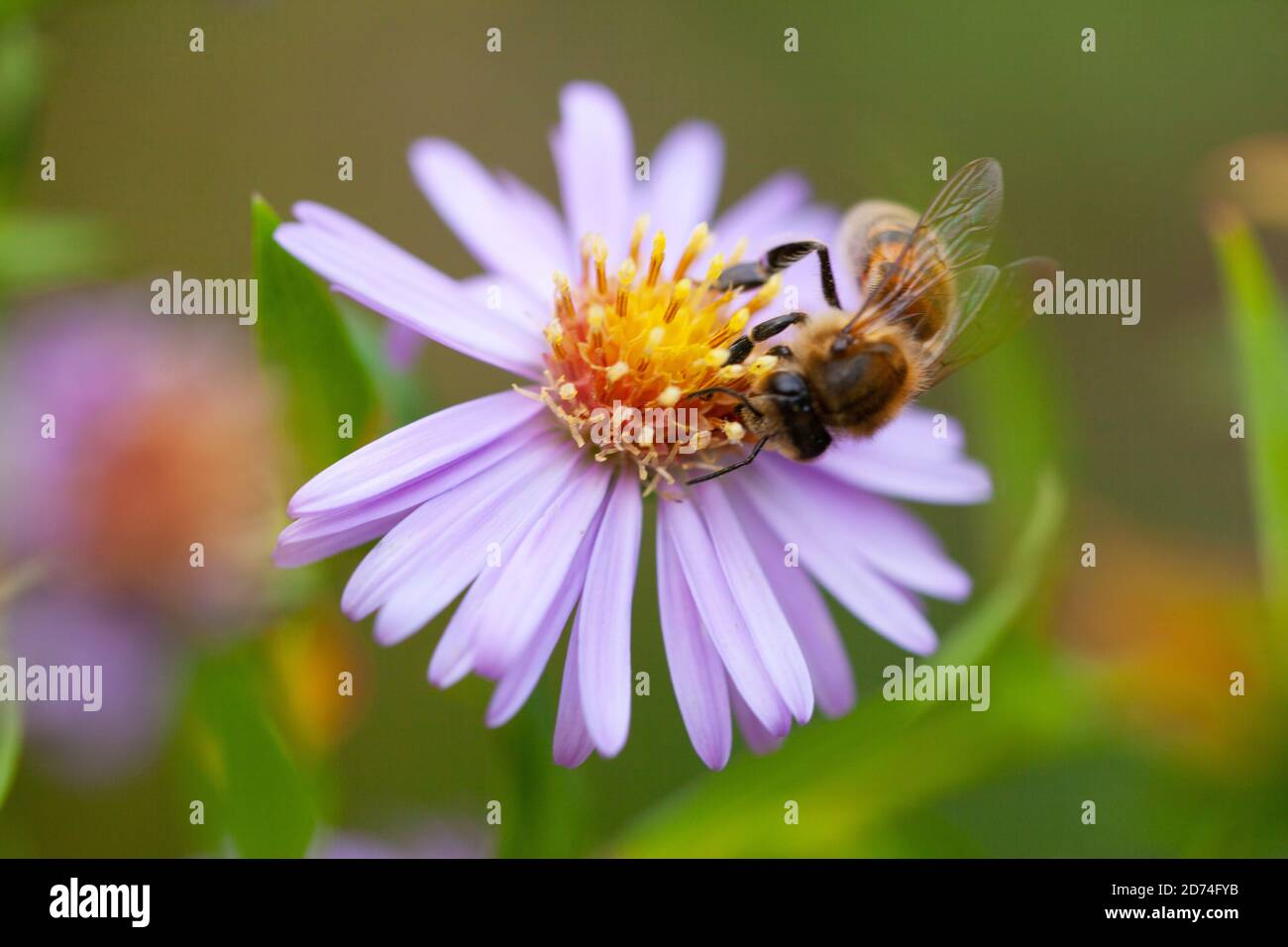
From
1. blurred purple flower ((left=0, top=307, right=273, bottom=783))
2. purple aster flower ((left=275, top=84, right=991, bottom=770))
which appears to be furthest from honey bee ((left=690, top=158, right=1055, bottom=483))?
blurred purple flower ((left=0, top=307, right=273, bottom=783))

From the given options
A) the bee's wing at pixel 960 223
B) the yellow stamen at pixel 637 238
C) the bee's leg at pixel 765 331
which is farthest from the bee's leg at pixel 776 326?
the yellow stamen at pixel 637 238

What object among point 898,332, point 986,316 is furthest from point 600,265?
point 986,316

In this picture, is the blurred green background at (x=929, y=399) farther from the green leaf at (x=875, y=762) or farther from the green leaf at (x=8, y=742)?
the green leaf at (x=8, y=742)

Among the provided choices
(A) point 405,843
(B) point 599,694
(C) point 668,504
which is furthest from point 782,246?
(A) point 405,843

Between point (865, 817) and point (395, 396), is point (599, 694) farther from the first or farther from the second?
point (865, 817)

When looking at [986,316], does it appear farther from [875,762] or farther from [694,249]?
[875,762]
